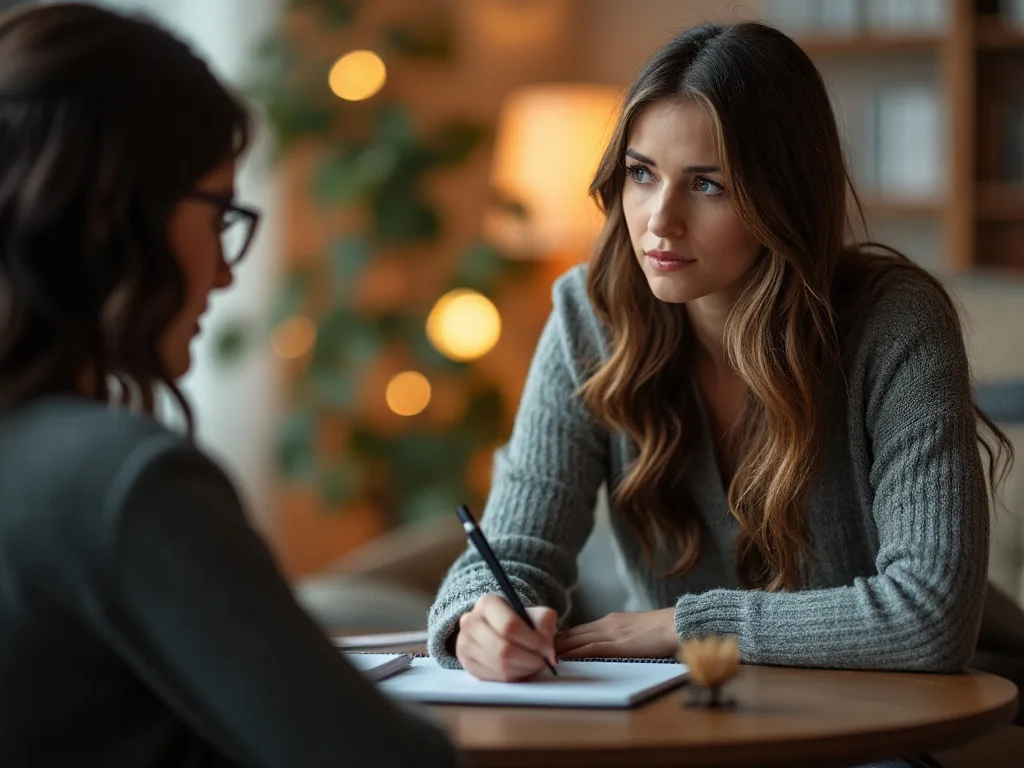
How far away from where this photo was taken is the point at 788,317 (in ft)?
5.05

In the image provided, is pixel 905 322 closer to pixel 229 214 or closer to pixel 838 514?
pixel 838 514

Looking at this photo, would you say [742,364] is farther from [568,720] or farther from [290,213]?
[290,213]

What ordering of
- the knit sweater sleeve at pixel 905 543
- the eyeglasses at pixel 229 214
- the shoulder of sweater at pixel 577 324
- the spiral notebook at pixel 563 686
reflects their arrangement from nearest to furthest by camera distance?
the eyeglasses at pixel 229 214 < the spiral notebook at pixel 563 686 < the knit sweater sleeve at pixel 905 543 < the shoulder of sweater at pixel 577 324

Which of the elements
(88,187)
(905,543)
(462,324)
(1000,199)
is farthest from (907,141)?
(88,187)

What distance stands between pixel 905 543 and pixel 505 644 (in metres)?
0.44

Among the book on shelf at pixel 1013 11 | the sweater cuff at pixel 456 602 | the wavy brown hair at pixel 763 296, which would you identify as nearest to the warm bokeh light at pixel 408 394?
the book on shelf at pixel 1013 11

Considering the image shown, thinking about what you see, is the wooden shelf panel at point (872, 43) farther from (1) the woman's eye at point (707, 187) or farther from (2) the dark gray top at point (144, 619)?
(2) the dark gray top at point (144, 619)

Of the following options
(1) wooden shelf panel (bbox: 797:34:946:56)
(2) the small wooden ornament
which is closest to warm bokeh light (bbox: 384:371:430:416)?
(1) wooden shelf panel (bbox: 797:34:946:56)

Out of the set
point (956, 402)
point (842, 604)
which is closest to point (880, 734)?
point (842, 604)

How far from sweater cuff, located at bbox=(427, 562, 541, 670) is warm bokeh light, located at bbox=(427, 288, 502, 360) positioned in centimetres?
229

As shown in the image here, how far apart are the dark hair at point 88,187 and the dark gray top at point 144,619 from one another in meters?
0.05

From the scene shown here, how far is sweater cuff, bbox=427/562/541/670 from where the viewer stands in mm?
1346

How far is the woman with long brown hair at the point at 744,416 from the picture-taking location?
4.48 ft

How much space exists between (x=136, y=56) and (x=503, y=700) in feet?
1.88
